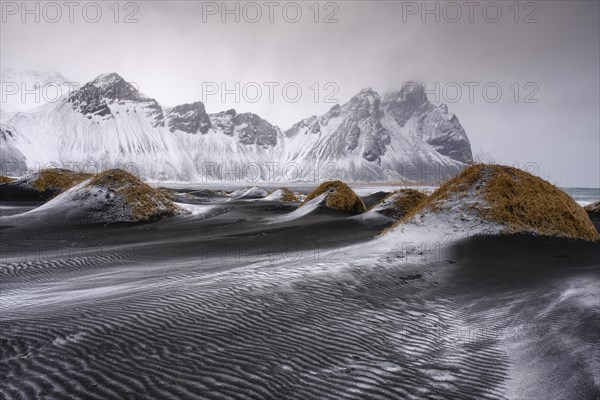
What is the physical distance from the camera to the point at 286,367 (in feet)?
8.97

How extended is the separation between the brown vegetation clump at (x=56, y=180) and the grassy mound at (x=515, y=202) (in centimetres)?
2406

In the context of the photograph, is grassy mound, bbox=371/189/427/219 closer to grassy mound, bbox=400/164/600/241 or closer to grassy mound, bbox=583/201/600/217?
grassy mound, bbox=400/164/600/241

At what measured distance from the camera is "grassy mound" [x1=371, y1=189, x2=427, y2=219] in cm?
1589

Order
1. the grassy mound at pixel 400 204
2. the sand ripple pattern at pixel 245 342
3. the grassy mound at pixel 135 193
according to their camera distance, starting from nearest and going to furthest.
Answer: the sand ripple pattern at pixel 245 342
the grassy mound at pixel 400 204
the grassy mound at pixel 135 193

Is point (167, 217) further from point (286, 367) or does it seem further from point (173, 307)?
point (286, 367)

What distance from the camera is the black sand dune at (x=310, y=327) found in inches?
98.3

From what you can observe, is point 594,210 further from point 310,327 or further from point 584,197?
point 584,197

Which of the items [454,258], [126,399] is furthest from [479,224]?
[126,399]

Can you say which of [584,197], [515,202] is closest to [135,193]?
[515,202]

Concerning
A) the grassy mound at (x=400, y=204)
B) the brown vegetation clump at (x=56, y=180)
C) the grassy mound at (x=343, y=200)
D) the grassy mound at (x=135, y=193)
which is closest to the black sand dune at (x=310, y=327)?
the grassy mound at (x=400, y=204)

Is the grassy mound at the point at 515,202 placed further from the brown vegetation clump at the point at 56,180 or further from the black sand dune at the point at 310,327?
the brown vegetation clump at the point at 56,180

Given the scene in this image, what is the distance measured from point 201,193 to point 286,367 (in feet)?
147

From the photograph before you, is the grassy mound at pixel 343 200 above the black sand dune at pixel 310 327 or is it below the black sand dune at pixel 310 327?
above

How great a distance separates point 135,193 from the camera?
16.6 metres
